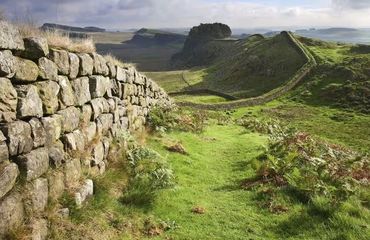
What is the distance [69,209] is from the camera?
8.79 m

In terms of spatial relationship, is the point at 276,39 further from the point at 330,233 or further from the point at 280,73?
the point at 330,233

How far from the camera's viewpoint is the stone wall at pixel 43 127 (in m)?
7.27

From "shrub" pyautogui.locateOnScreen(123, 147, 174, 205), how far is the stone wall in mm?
841

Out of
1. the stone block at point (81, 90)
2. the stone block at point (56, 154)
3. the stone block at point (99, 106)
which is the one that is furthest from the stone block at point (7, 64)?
the stone block at point (99, 106)

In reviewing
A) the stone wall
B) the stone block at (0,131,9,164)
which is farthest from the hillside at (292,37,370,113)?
the stone block at (0,131,9,164)

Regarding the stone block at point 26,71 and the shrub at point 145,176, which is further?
the shrub at point 145,176

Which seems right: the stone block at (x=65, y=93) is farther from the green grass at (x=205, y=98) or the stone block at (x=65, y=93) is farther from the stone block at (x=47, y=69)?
the green grass at (x=205, y=98)

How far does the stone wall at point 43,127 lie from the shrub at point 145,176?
2.76 ft

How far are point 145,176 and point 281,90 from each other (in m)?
73.2

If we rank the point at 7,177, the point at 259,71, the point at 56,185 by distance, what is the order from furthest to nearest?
the point at 259,71, the point at 56,185, the point at 7,177

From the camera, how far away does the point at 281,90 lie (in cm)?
8238

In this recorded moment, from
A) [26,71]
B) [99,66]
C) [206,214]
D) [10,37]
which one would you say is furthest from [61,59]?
[206,214]

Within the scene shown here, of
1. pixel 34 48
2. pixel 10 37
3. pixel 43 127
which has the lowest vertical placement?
pixel 43 127

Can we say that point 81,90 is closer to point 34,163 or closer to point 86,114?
point 86,114
